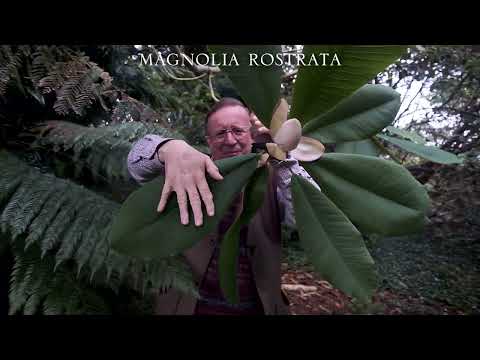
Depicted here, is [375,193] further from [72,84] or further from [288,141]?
[72,84]

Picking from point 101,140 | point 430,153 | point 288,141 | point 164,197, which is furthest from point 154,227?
point 430,153

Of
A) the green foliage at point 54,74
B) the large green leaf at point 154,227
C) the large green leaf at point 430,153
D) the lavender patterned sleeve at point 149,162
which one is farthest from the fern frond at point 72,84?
the large green leaf at point 430,153

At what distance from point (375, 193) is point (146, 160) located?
13.7 inches

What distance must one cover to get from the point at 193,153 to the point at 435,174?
5.68ft

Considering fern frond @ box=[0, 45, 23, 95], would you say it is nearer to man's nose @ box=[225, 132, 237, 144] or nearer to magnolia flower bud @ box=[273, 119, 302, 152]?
man's nose @ box=[225, 132, 237, 144]

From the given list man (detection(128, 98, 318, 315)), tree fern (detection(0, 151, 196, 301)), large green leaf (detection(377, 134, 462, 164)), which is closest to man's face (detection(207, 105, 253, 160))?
man (detection(128, 98, 318, 315))

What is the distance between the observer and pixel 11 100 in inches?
31.9

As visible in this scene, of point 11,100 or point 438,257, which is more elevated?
point 11,100

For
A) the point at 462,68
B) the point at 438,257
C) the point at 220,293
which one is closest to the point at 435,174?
the point at 438,257

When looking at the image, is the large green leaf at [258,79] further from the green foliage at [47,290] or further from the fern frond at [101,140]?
the green foliage at [47,290]

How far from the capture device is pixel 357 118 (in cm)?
50

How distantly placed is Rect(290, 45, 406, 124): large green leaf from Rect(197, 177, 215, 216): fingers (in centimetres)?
16

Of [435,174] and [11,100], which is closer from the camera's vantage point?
[11,100]
